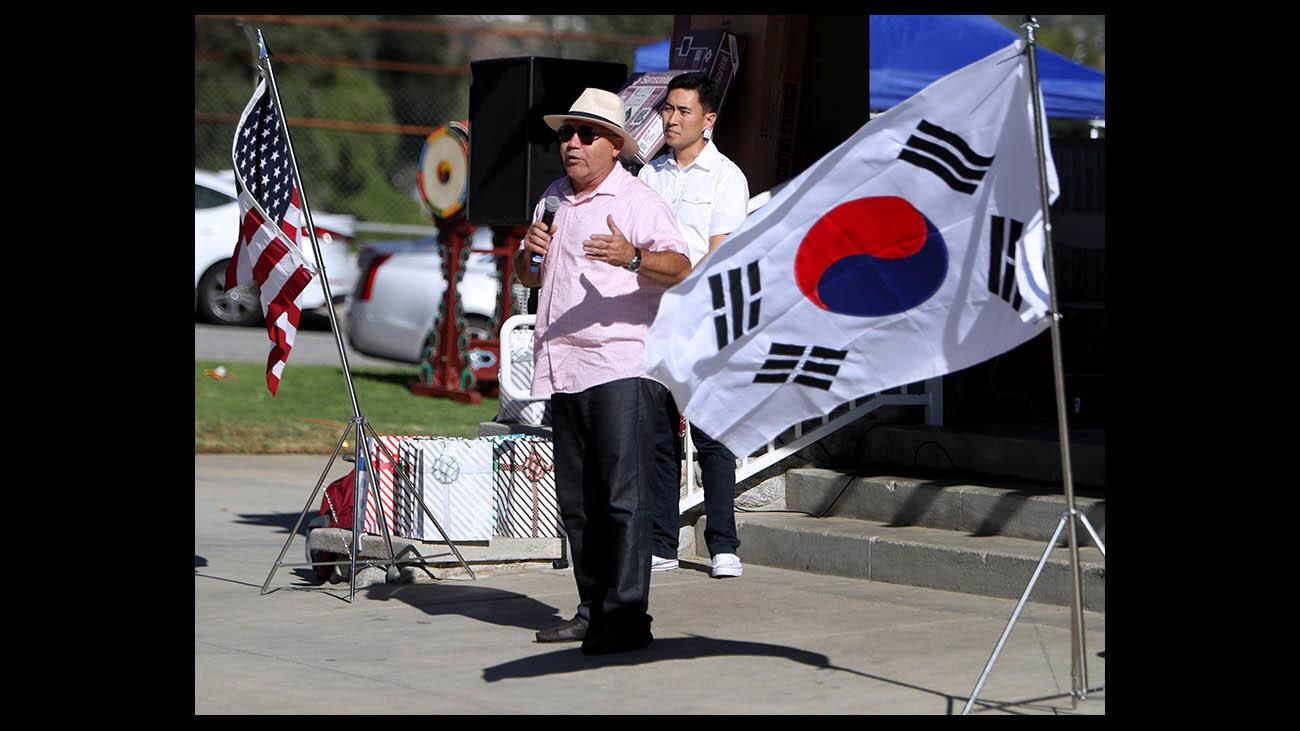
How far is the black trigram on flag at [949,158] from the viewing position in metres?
5.18

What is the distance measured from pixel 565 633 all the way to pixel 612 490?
0.63 meters

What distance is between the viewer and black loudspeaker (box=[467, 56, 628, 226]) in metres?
8.96

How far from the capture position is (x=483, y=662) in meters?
6.16

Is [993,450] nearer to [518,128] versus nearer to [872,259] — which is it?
[518,128]

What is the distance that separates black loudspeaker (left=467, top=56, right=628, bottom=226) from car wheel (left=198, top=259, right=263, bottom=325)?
11.8 m

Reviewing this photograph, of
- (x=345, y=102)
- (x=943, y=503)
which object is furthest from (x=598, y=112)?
(x=345, y=102)

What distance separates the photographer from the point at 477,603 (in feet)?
24.4

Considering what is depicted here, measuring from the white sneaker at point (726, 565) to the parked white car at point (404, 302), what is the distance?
9594 mm

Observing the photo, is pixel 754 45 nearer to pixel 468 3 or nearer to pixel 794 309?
pixel 468 3

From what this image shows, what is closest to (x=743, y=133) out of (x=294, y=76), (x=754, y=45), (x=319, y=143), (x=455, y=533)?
(x=754, y=45)

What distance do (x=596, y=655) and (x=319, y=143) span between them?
25793 mm

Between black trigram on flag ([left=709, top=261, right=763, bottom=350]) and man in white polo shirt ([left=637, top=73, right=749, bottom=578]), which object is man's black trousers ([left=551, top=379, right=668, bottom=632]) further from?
man in white polo shirt ([left=637, top=73, right=749, bottom=578])

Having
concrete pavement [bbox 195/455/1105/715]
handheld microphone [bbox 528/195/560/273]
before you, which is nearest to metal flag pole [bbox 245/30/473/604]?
concrete pavement [bbox 195/455/1105/715]

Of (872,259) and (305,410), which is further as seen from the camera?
(305,410)
